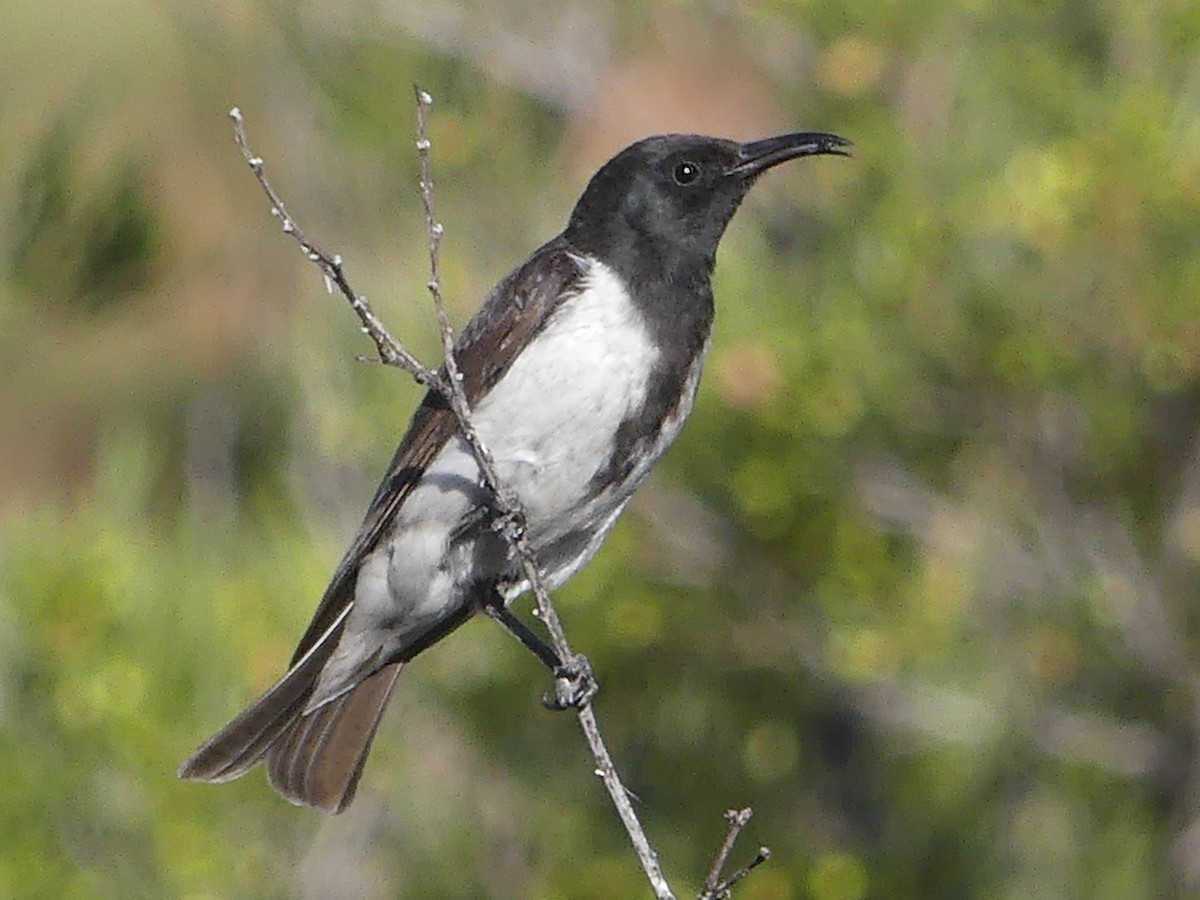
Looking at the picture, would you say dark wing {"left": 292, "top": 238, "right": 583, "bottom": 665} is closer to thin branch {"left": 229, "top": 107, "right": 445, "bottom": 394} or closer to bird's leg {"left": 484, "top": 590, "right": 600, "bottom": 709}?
bird's leg {"left": 484, "top": 590, "right": 600, "bottom": 709}

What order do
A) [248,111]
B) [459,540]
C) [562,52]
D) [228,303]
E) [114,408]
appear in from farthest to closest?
[114,408]
[228,303]
[248,111]
[562,52]
[459,540]

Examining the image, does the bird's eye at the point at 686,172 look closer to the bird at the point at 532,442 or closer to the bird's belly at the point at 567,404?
the bird at the point at 532,442

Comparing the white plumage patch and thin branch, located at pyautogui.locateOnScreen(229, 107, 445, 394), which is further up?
the white plumage patch

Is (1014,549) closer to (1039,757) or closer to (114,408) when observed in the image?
(1039,757)

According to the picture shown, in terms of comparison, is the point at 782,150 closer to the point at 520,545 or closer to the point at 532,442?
the point at 532,442

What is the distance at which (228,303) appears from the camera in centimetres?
873

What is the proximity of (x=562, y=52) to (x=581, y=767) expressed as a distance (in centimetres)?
188

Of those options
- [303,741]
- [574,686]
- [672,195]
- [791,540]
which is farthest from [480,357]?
[791,540]

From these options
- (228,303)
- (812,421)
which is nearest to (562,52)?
(812,421)

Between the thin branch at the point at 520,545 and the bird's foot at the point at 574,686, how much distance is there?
26 centimetres

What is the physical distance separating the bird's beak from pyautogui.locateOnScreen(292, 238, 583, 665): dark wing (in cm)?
41

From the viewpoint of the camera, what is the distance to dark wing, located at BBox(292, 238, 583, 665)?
3846 mm

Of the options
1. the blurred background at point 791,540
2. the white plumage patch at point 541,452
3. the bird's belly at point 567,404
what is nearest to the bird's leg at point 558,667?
the white plumage patch at point 541,452

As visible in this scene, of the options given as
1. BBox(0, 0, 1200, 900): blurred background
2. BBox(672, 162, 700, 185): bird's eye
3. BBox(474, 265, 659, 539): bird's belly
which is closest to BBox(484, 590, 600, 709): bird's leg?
BBox(474, 265, 659, 539): bird's belly
